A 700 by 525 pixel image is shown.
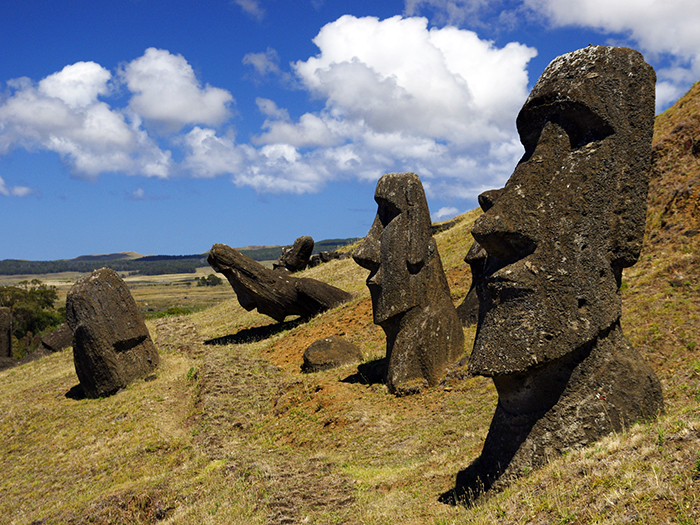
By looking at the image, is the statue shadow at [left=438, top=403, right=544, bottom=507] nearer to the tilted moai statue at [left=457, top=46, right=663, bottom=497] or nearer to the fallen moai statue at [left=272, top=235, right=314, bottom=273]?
the tilted moai statue at [left=457, top=46, right=663, bottom=497]

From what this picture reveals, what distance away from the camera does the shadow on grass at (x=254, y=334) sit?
22594 millimetres

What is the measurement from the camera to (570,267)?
6016 mm

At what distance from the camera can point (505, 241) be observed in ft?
21.1

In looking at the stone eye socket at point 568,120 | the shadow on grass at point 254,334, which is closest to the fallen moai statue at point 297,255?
the shadow on grass at point 254,334

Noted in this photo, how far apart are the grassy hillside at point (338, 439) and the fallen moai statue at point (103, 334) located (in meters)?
0.63

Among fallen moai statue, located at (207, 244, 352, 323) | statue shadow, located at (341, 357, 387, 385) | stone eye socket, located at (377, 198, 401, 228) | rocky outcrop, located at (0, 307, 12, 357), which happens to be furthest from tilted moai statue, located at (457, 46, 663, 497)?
rocky outcrop, located at (0, 307, 12, 357)

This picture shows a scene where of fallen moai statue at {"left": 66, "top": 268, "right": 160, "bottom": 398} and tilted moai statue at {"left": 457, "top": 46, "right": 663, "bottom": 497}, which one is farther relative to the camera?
fallen moai statue at {"left": 66, "top": 268, "right": 160, "bottom": 398}

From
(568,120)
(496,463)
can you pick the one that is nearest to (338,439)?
(496,463)

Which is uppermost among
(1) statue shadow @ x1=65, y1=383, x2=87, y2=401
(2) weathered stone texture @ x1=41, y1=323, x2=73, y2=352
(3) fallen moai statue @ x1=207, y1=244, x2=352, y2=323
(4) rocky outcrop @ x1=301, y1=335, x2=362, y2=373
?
(3) fallen moai statue @ x1=207, y1=244, x2=352, y2=323

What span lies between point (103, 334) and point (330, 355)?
7.50 metres

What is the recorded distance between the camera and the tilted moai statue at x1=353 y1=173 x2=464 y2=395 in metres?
12.6

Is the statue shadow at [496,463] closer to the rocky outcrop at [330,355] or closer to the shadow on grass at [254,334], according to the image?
the rocky outcrop at [330,355]

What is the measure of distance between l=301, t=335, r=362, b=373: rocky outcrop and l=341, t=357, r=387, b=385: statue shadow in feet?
3.48

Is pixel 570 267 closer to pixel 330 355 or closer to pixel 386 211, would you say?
pixel 386 211
